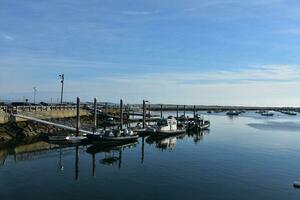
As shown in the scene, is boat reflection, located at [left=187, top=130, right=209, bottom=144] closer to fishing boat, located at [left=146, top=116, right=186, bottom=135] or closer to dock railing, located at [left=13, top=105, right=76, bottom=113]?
fishing boat, located at [left=146, top=116, right=186, bottom=135]

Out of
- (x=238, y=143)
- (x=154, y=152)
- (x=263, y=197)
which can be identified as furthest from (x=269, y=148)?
(x=263, y=197)

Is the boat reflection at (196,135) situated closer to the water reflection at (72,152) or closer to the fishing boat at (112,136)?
the water reflection at (72,152)

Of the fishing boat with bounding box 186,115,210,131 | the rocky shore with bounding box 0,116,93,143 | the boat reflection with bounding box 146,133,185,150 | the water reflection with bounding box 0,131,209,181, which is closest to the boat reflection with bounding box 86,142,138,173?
the water reflection with bounding box 0,131,209,181

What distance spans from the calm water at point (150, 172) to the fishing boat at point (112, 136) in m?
2.55

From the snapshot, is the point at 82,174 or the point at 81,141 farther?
the point at 81,141

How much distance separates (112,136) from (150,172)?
984 inches

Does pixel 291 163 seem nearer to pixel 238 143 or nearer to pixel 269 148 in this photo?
pixel 269 148

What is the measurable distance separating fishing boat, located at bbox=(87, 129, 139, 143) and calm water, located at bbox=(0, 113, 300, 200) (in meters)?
2.55

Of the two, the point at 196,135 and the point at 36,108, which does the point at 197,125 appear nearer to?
the point at 196,135

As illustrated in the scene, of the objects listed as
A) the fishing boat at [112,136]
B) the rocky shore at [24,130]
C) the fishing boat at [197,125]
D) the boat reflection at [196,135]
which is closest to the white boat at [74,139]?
the fishing boat at [112,136]

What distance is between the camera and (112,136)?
77.2 meters

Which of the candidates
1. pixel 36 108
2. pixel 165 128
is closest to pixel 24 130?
pixel 36 108

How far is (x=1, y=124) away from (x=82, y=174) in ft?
102

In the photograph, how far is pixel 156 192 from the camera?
42.9 meters
